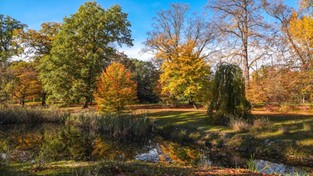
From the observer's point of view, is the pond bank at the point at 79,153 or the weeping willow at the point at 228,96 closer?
the pond bank at the point at 79,153

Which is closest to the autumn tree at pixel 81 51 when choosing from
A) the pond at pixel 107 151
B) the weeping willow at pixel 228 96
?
the pond at pixel 107 151

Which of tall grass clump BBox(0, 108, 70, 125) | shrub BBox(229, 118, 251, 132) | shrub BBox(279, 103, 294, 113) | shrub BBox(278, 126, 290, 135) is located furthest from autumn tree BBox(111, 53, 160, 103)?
shrub BBox(278, 126, 290, 135)

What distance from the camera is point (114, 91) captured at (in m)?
17.3

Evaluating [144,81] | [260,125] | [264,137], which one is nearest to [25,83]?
[144,81]

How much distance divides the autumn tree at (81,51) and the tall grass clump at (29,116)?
381cm

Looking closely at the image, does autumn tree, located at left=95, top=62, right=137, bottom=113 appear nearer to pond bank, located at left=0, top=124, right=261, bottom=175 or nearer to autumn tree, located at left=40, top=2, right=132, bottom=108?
pond bank, located at left=0, top=124, right=261, bottom=175

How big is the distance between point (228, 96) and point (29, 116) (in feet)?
46.7

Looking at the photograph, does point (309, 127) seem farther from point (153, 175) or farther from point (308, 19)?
point (153, 175)

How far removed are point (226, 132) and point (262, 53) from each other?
12.1 m

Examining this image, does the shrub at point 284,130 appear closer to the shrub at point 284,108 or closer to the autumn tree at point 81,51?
the shrub at point 284,108

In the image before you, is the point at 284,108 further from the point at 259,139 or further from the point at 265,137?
the point at 259,139

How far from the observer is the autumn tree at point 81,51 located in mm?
Answer: 22688

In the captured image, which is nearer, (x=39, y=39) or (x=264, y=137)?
(x=264, y=137)

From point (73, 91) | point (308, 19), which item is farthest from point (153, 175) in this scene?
point (73, 91)
